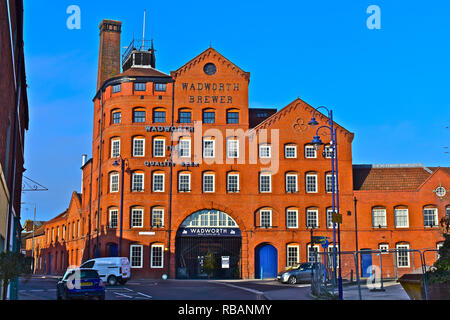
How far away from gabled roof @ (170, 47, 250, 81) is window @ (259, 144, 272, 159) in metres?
6.90

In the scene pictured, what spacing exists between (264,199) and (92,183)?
18.7 metres

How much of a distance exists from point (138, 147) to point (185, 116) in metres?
5.36

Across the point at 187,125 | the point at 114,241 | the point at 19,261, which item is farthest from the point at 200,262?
the point at 19,261

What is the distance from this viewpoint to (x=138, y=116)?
5397 cm

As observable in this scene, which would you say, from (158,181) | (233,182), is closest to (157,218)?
(158,181)

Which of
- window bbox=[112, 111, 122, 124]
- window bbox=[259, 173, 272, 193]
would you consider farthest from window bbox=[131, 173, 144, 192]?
window bbox=[259, 173, 272, 193]

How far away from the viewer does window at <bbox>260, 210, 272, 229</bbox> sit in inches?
2083

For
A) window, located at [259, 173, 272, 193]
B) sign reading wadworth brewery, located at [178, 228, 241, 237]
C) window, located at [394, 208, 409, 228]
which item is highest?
window, located at [259, 173, 272, 193]

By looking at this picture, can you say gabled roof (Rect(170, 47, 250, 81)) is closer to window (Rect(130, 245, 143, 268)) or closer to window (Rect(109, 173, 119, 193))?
window (Rect(109, 173, 119, 193))

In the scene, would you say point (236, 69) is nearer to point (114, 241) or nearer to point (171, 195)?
point (171, 195)

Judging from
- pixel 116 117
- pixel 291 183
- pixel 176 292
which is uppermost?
pixel 116 117

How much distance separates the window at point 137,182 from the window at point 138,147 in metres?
1.91

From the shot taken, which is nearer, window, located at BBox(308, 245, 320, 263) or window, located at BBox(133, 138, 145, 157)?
window, located at BBox(308, 245, 320, 263)

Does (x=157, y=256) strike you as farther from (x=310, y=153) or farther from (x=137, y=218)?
(x=310, y=153)
